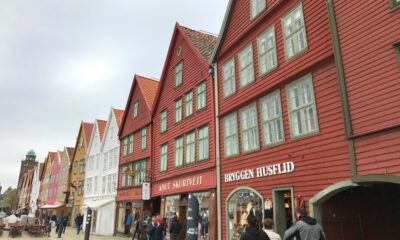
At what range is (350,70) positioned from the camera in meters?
9.89

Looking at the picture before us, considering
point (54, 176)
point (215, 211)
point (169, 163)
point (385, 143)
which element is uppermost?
point (54, 176)

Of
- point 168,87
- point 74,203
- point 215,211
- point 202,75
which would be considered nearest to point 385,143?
point 215,211

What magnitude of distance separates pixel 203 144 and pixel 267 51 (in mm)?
6277

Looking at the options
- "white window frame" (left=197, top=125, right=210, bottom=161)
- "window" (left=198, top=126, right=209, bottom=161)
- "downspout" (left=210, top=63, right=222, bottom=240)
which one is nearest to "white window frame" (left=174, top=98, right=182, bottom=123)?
"white window frame" (left=197, top=125, right=210, bottom=161)

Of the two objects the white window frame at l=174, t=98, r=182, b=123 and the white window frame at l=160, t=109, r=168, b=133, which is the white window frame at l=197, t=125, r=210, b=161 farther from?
the white window frame at l=160, t=109, r=168, b=133

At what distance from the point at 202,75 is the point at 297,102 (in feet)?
26.0

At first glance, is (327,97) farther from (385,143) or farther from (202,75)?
(202,75)

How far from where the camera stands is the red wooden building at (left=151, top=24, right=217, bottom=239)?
691 inches

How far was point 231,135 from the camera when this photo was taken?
51.7 feet

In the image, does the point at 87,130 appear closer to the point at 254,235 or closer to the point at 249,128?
the point at 249,128

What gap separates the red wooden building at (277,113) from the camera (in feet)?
35.9

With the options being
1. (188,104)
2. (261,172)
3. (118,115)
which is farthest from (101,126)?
(261,172)

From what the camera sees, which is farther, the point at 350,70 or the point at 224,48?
the point at 224,48

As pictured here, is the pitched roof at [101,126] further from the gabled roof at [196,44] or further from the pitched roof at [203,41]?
the pitched roof at [203,41]
